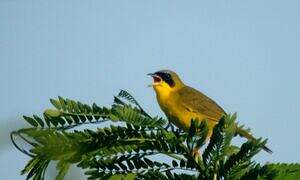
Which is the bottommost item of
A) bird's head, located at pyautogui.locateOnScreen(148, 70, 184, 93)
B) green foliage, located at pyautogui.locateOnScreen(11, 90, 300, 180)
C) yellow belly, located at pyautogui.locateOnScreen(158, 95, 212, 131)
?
green foliage, located at pyautogui.locateOnScreen(11, 90, 300, 180)

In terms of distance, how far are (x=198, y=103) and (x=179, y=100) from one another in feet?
0.95

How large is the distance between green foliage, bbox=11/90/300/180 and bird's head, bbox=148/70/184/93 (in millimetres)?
4904

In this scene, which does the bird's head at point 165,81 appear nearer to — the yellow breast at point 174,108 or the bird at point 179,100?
the bird at point 179,100

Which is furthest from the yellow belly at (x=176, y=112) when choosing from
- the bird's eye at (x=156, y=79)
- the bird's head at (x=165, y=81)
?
the bird's eye at (x=156, y=79)

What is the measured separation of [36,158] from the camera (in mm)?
2025

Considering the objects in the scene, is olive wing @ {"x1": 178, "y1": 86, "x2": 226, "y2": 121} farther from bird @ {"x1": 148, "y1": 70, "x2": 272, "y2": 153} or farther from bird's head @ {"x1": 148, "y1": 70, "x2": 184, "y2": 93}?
bird's head @ {"x1": 148, "y1": 70, "x2": 184, "y2": 93}

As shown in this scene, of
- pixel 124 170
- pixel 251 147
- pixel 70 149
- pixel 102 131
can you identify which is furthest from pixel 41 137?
pixel 251 147

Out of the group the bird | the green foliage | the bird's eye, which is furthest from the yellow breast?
the green foliage

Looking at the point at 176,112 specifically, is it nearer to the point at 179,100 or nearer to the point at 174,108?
the point at 174,108

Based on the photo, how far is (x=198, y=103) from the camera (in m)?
7.00

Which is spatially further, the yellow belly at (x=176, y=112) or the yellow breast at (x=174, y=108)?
the yellow breast at (x=174, y=108)

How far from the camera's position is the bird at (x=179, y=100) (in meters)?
6.55

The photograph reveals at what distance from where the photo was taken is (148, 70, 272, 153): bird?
258 inches

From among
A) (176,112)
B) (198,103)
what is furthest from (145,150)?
(198,103)
